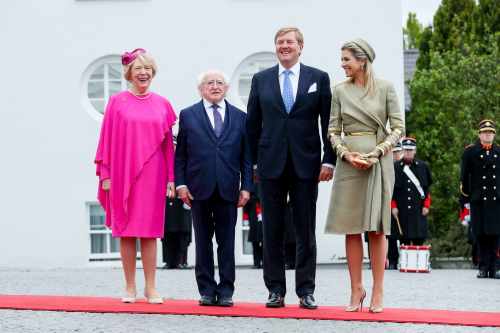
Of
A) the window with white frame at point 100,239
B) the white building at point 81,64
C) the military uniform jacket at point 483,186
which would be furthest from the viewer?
the window with white frame at point 100,239

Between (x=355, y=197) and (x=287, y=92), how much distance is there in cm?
105

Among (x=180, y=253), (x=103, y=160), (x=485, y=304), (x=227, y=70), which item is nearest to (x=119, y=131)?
(x=103, y=160)

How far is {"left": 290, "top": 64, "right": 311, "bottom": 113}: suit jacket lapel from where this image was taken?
10.9m

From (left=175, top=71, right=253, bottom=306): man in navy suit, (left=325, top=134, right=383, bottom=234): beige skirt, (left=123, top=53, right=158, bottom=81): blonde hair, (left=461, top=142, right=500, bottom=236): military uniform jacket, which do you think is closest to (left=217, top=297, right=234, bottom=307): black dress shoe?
(left=175, top=71, right=253, bottom=306): man in navy suit

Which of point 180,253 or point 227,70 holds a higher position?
point 227,70

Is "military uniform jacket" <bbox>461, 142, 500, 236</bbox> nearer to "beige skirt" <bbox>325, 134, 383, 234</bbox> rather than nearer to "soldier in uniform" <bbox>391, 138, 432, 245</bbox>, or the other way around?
"soldier in uniform" <bbox>391, 138, 432, 245</bbox>

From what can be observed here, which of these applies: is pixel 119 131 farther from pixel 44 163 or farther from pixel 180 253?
pixel 44 163

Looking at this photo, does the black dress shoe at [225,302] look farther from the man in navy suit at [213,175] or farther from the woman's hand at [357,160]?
the woman's hand at [357,160]

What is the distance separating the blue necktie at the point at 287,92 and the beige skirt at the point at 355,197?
0.57 m

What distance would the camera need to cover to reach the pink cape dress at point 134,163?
1130 centimetres

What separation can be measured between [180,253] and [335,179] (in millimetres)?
9276

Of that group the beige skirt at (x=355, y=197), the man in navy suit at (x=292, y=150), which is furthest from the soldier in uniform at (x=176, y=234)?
the beige skirt at (x=355, y=197)

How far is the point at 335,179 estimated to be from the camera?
1080 centimetres

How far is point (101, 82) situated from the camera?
2189cm
